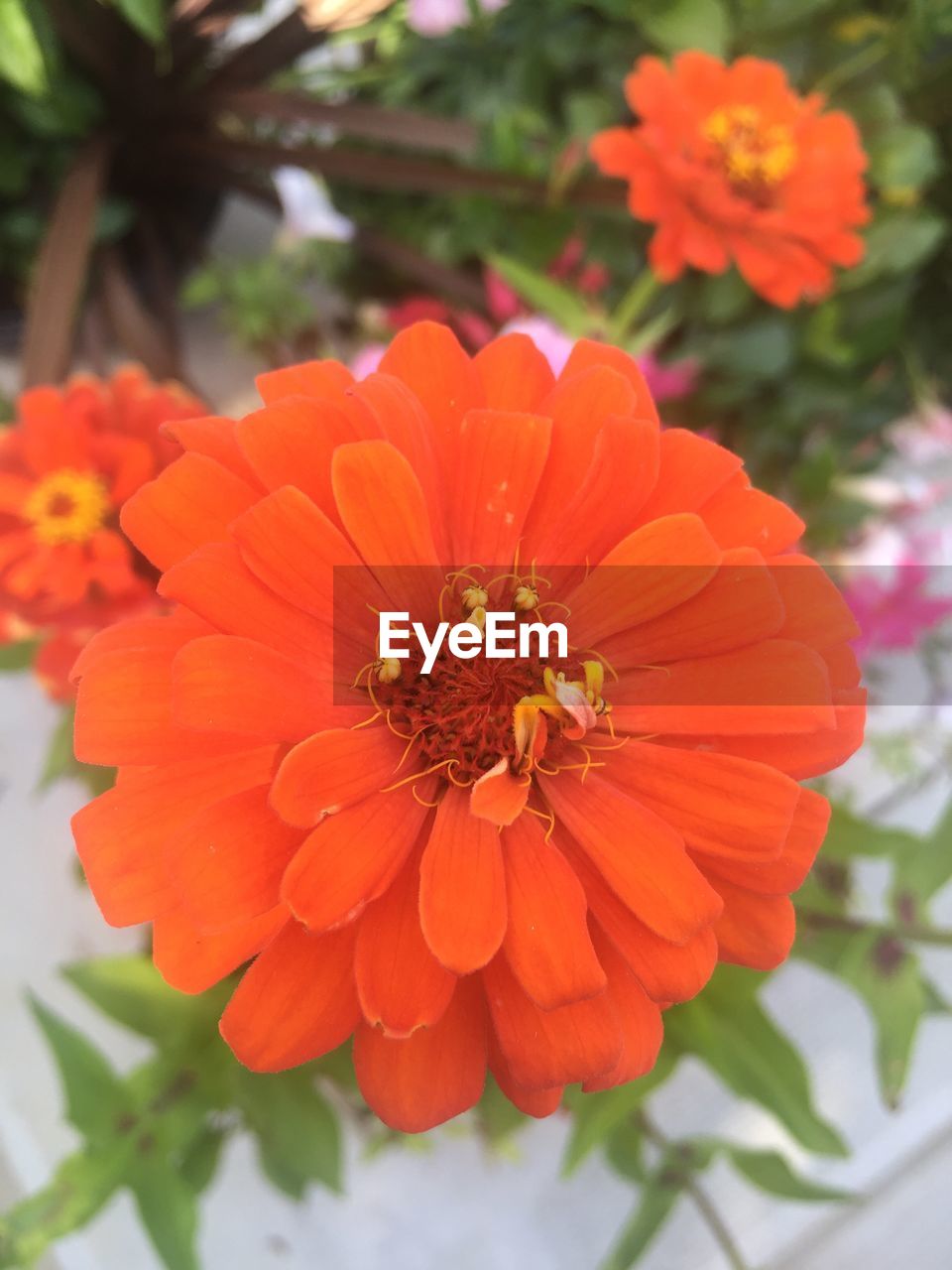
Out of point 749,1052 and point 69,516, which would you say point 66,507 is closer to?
point 69,516

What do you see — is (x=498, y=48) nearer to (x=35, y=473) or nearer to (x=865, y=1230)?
(x=35, y=473)

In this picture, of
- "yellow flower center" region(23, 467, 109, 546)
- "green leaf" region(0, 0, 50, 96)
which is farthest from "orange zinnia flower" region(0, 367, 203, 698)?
"green leaf" region(0, 0, 50, 96)

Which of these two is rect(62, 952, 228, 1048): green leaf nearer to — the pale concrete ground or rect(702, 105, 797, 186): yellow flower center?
the pale concrete ground

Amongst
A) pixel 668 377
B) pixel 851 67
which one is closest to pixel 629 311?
pixel 668 377

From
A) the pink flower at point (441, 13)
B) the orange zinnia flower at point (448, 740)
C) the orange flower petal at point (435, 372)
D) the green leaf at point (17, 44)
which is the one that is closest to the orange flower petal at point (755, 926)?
the orange zinnia flower at point (448, 740)

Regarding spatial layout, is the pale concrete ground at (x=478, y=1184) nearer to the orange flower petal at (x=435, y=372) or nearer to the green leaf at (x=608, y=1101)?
the green leaf at (x=608, y=1101)

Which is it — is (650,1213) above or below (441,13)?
below

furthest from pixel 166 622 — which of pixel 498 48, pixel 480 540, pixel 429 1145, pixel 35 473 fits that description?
pixel 498 48
